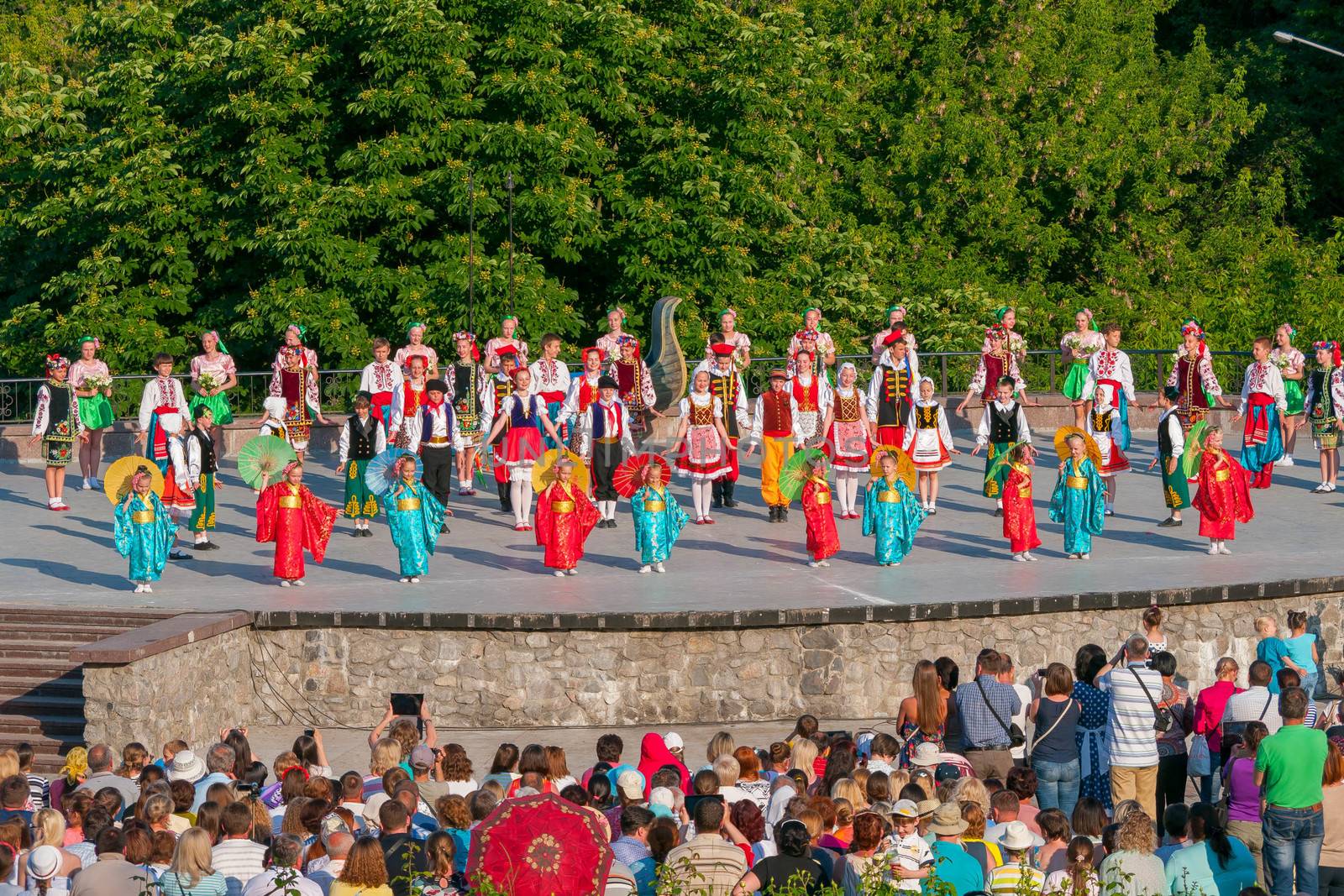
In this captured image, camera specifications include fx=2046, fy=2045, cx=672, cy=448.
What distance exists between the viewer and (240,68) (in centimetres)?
2766

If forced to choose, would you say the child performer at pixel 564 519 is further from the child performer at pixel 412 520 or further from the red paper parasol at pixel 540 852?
the red paper parasol at pixel 540 852

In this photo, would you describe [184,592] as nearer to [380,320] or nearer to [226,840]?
[226,840]

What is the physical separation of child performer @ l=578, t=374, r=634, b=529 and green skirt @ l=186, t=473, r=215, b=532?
3.59 m

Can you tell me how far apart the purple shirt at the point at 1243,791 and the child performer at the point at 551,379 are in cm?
1054

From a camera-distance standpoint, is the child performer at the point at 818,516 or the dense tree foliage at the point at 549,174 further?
the dense tree foliage at the point at 549,174

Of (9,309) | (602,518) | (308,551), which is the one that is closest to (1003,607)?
(602,518)

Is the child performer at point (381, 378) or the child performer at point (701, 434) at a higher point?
the child performer at point (381, 378)

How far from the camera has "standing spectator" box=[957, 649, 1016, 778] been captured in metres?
12.1

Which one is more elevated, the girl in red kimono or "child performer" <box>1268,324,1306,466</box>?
"child performer" <box>1268,324,1306,466</box>

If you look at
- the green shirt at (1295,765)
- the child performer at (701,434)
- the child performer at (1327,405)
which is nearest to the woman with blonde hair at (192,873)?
the green shirt at (1295,765)

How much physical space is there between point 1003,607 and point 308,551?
6687mm

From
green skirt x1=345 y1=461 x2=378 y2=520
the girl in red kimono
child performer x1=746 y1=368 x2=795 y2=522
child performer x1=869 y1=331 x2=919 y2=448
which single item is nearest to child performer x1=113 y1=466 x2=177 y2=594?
the girl in red kimono

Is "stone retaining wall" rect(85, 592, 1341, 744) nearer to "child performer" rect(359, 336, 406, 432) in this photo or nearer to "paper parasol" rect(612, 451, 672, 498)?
"paper parasol" rect(612, 451, 672, 498)

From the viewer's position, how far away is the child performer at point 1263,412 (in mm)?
21594
